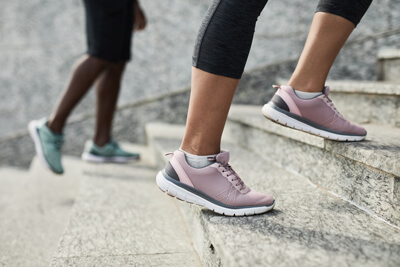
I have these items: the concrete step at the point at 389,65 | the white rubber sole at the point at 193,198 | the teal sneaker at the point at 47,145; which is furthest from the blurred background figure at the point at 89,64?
the concrete step at the point at 389,65

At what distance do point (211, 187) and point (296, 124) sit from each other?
14.2 inches

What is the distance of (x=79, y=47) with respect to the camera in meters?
2.96

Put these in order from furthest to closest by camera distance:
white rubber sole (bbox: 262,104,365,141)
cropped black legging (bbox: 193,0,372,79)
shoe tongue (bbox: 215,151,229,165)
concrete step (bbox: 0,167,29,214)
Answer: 1. concrete step (bbox: 0,167,29,214)
2. white rubber sole (bbox: 262,104,365,141)
3. shoe tongue (bbox: 215,151,229,165)
4. cropped black legging (bbox: 193,0,372,79)

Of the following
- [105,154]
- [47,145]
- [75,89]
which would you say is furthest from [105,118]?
[47,145]

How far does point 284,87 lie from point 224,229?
1.70 feet

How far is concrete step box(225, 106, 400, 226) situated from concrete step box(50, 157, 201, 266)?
20.6 inches

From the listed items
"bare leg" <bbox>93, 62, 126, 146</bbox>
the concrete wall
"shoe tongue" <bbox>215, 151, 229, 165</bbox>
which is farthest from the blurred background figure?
"shoe tongue" <bbox>215, 151, 229, 165</bbox>

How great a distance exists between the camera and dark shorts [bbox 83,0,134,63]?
77.6 inches

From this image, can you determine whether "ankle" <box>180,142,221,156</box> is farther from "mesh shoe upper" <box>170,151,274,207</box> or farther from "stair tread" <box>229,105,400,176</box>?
"stair tread" <box>229,105,400,176</box>

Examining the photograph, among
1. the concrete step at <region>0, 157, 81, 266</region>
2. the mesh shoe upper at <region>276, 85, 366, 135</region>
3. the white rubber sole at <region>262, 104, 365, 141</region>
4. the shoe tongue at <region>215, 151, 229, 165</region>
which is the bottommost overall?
the concrete step at <region>0, 157, 81, 266</region>

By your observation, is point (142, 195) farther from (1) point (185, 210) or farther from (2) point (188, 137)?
(2) point (188, 137)

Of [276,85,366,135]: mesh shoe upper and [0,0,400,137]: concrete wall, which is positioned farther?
[0,0,400,137]: concrete wall

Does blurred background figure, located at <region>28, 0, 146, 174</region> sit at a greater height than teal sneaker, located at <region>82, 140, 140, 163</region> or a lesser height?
greater

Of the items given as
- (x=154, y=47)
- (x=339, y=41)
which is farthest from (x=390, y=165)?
(x=154, y=47)
